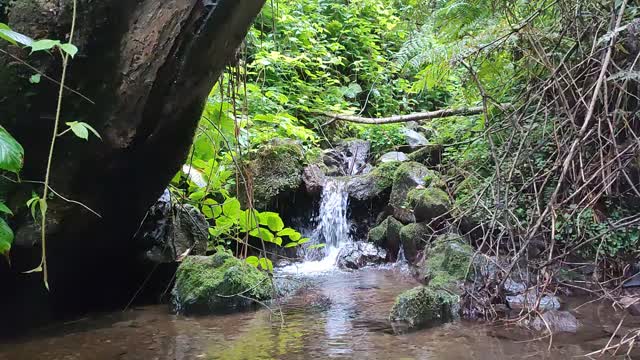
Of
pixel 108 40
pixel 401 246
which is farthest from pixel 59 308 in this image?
pixel 401 246

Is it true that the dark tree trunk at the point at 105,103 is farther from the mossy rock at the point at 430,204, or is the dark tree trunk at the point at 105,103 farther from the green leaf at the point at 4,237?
the mossy rock at the point at 430,204

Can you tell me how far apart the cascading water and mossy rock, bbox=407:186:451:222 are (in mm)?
1525

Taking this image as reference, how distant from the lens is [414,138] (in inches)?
376

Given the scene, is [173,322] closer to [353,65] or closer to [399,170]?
[399,170]

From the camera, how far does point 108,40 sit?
110 inches

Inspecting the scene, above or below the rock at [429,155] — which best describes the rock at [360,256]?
below

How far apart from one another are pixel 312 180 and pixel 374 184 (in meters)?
1.01

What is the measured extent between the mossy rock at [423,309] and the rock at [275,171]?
3821 mm

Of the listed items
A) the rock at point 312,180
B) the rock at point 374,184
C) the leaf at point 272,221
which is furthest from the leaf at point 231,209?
the rock at point 374,184

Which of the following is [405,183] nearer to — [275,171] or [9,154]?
[275,171]

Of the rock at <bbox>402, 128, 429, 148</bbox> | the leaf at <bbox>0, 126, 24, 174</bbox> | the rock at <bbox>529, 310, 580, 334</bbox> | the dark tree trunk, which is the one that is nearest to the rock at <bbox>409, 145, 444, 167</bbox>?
the rock at <bbox>402, 128, 429, 148</bbox>

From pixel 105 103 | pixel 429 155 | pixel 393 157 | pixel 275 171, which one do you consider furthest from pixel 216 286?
pixel 393 157

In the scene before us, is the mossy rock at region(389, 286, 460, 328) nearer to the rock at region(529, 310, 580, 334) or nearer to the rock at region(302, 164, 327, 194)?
the rock at region(529, 310, 580, 334)

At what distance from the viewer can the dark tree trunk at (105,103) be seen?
2.71 metres
